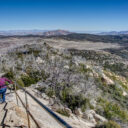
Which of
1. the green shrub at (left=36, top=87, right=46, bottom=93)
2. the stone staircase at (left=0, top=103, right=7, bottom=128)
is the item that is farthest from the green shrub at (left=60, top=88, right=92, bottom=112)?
the stone staircase at (left=0, top=103, right=7, bottom=128)

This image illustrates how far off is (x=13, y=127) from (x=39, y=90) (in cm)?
901

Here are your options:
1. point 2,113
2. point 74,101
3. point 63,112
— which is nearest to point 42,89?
point 74,101

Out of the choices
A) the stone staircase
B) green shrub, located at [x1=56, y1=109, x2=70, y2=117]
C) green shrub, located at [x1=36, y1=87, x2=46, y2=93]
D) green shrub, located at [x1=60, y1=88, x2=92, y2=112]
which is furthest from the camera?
green shrub, located at [x1=36, y1=87, x2=46, y2=93]

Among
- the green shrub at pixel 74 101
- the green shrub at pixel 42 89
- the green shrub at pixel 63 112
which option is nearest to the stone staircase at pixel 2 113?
the green shrub at pixel 63 112

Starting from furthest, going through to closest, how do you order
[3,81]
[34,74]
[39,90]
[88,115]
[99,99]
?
[34,74] < [99,99] < [39,90] < [88,115] < [3,81]

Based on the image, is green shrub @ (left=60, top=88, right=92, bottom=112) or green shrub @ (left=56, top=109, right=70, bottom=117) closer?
green shrub @ (left=56, top=109, right=70, bottom=117)

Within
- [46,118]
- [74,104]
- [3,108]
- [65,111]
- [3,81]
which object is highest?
[3,81]

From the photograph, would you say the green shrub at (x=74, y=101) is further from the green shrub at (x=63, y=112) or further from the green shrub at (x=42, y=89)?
the green shrub at (x=63, y=112)

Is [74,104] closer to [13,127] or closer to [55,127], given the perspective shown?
[55,127]

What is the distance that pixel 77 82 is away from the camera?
780 inches

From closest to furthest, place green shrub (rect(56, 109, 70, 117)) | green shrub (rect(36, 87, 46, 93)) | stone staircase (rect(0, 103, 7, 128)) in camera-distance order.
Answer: stone staircase (rect(0, 103, 7, 128)) < green shrub (rect(56, 109, 70, 117)) < green shrub (rect(36, 87, 46, 93))

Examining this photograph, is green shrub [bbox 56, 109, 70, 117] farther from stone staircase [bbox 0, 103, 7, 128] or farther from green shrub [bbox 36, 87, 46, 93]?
green shrub [bbox 36, 87, 46, 93]

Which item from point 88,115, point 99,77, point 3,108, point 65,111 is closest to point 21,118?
point 3,108

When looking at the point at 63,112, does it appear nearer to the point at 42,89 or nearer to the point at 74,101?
the point at 74,101
